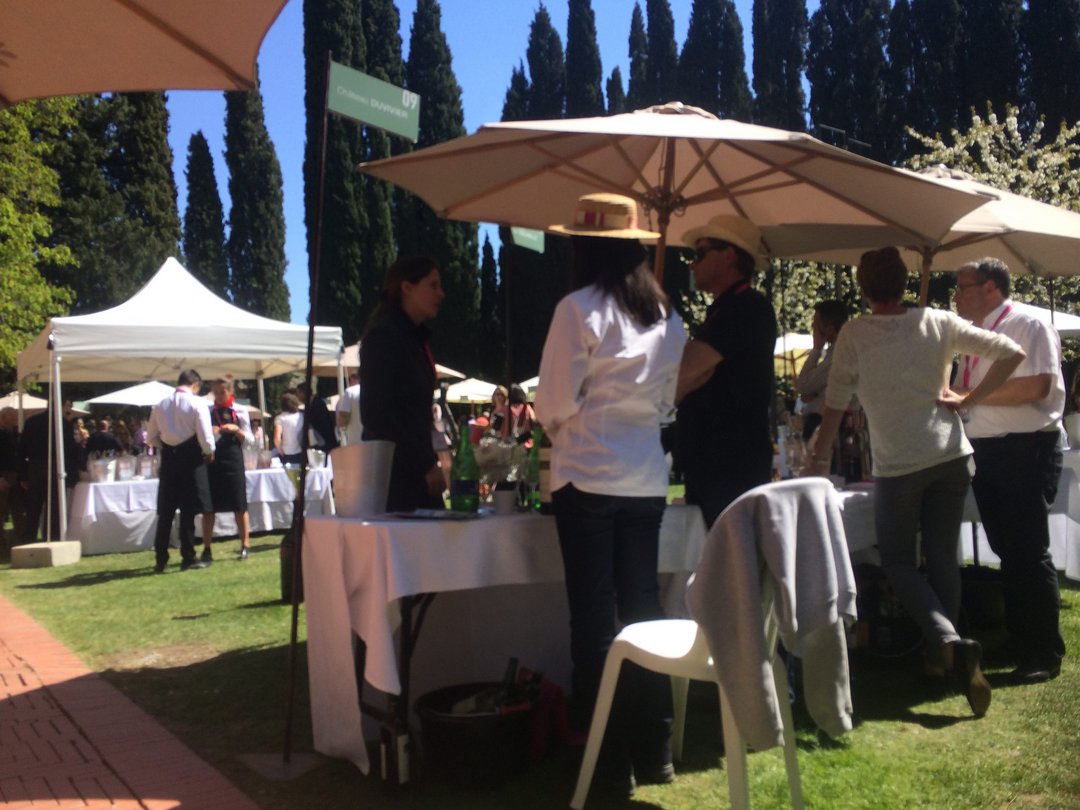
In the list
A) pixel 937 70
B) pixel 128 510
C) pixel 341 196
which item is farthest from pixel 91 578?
pixel 937 70

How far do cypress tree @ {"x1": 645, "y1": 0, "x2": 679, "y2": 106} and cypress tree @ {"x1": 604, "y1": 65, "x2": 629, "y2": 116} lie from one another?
3.83 feet

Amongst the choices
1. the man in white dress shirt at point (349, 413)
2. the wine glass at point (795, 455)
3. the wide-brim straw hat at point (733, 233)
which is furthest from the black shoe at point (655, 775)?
the man in white dress shirt at point (349, 413)

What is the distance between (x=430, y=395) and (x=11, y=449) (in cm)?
1122

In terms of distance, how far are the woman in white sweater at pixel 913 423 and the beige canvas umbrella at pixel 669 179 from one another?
0.54 m

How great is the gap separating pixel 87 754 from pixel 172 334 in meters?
7.07

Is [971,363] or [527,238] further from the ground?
[527,238]

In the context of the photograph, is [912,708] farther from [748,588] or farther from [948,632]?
[748,588]

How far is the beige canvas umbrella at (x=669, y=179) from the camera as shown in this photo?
4.20 metres

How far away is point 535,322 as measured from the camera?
126 ft

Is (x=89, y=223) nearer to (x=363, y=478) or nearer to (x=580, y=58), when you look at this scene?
(x=580, y=58)

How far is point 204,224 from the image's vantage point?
43031 mm

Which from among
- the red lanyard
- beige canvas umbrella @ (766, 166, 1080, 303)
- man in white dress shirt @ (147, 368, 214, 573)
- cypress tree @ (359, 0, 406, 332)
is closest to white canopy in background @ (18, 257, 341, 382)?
man in white dress shirt @ (147, 368, 214, 573)

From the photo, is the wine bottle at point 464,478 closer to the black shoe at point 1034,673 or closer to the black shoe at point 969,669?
the black shoe at point 969,669

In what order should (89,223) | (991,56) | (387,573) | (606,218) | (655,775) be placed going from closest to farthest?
(387,573) < (606,218) < (655,775) < (89,223) < (991,56)
